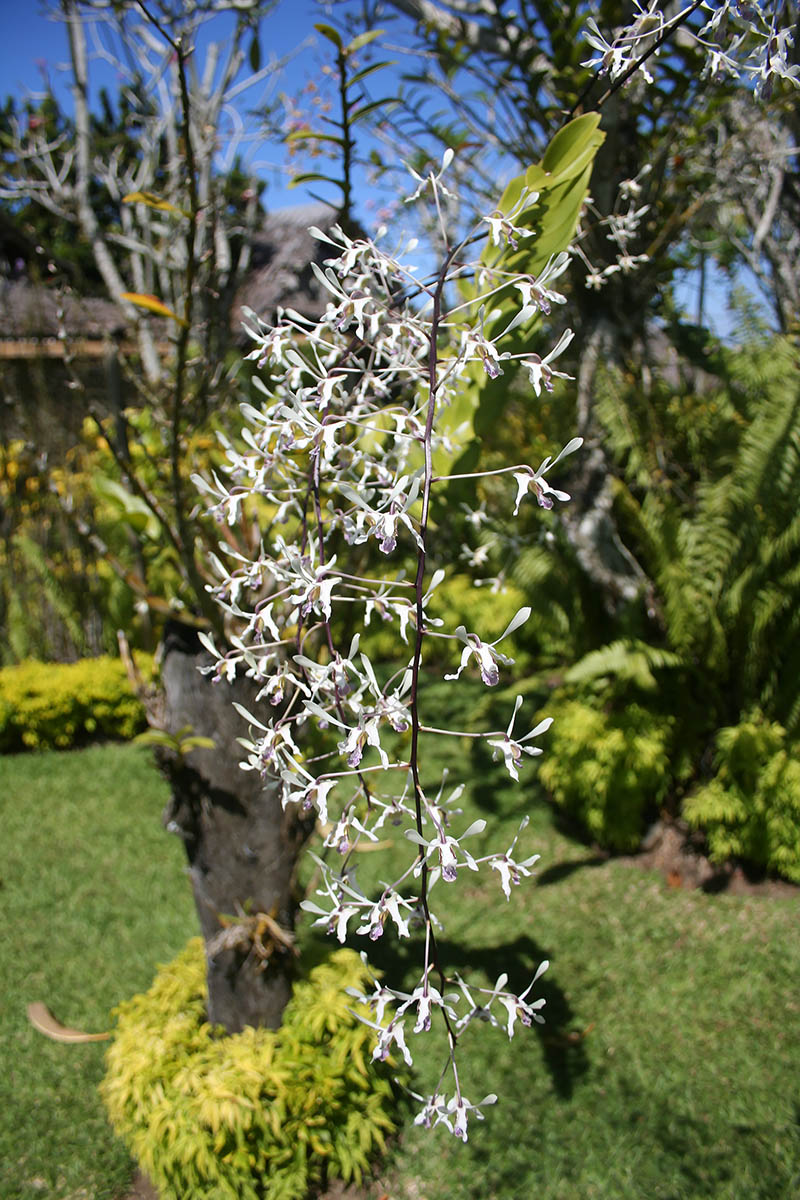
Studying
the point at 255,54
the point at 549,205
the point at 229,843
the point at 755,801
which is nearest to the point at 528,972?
the point at 755,801

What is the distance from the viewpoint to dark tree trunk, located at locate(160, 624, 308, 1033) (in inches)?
78.2

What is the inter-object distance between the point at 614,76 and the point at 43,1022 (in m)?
3.13

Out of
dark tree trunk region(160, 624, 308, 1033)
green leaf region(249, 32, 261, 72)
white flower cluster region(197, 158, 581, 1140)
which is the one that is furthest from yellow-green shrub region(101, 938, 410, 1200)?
green leaf region(249, 32, 261, 72)

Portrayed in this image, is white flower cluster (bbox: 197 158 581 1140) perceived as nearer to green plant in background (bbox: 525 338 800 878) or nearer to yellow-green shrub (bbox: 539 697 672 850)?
green plant in background (bbox: 525 338 800 878)

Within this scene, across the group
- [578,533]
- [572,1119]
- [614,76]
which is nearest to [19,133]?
[578,533]

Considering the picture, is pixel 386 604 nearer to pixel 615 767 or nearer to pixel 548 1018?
pixel 548 1018

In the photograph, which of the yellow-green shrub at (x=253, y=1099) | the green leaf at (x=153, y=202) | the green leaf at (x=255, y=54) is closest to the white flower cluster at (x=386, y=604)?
the green leaf at (x=153, y=202)

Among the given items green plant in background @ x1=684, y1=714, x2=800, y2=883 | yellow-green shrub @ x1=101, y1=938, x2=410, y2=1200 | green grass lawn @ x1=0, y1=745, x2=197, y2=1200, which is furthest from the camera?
green plant in background @ x1=684, y1=714, x2=800, y2=883

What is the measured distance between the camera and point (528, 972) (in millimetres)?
2930

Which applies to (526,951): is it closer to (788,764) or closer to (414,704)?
(788,764)

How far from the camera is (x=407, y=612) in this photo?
3.09 ft

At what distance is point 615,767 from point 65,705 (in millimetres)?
3531

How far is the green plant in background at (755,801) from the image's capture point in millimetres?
3199

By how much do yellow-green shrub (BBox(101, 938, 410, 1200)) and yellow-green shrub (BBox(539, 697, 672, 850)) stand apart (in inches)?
71.0
